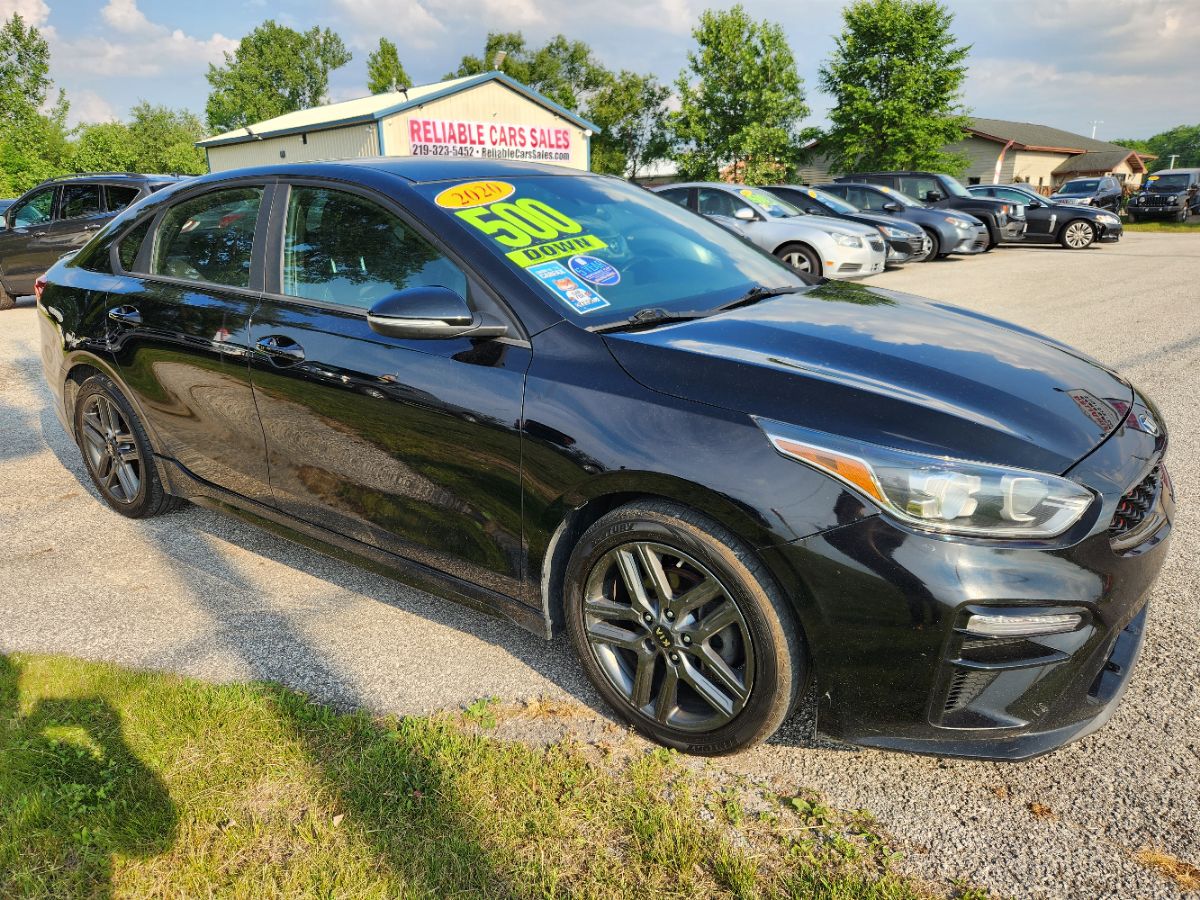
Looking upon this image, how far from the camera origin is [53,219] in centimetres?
1106

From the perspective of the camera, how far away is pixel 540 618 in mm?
2576

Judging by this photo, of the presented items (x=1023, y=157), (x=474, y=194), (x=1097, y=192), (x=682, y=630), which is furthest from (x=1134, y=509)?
(x=1023, y=157)

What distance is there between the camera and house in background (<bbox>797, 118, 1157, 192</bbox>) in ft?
162

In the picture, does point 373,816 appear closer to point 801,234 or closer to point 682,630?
point 682,630

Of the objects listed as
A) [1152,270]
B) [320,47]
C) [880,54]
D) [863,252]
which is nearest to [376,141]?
[863,252]

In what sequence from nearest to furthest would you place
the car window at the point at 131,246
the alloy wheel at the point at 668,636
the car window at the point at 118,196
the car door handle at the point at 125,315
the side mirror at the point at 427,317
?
the alloy wheel at the point at 668,636 → the side mirror at the point at 427,317 → the car door handle at the point at 125,315 → the car window at the point at 131,246 → the car window at the point at 118,196

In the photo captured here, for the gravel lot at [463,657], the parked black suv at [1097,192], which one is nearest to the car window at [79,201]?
the gravel lot at [463,657]

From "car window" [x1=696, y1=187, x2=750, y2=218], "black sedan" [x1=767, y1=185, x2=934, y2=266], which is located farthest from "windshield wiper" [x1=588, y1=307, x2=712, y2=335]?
"black sedan" [x1=767, y1=185, x2=934, y2=266]

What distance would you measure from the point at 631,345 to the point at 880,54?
45160mm

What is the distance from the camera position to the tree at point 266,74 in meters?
77.8

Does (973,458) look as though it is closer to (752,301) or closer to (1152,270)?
(752,301)

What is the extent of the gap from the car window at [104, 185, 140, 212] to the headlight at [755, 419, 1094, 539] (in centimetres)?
1081

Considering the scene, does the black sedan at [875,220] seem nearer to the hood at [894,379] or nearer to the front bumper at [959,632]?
the hood at [894,379]

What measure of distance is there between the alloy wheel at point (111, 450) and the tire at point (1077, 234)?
63.8 ft
